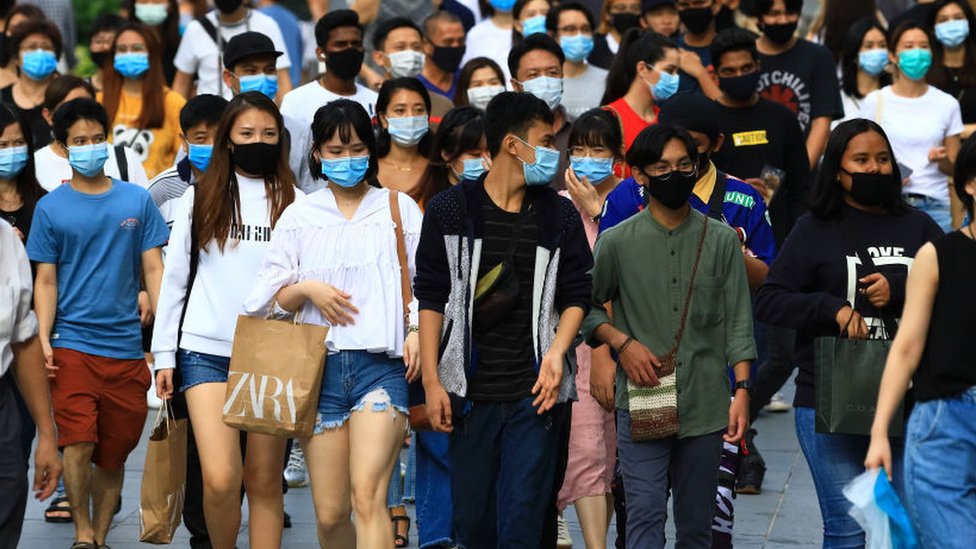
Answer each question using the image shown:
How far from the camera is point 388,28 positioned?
12.1 metres

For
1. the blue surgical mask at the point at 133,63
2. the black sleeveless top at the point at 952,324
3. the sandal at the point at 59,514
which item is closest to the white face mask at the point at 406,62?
the blue surgical mask at the point at 133,63

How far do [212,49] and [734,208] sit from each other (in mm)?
5935

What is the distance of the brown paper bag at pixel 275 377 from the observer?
7637 mm

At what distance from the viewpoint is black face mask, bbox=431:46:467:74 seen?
12359 mm

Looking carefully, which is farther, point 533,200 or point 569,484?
point 569,484

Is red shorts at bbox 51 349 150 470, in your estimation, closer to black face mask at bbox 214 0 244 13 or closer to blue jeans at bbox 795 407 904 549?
blue jeans at bbox 795 407 904 549

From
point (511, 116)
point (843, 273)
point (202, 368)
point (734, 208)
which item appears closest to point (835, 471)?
point (843, 273)

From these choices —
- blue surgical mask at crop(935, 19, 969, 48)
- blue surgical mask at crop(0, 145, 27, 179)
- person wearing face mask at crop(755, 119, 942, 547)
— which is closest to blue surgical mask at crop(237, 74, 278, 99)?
blue surgical mask at crop(0, 145, 27, 179)

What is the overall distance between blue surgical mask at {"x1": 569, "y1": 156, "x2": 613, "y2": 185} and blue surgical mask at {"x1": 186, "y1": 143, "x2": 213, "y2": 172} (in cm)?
184

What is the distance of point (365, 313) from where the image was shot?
7.73 meters

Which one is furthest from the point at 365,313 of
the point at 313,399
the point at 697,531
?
the point at 697,531

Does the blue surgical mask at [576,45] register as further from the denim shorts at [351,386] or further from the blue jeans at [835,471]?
the blue jeans at [835,471]

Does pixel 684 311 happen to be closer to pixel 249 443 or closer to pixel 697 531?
pixel 697 531

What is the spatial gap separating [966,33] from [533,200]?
6625mm
